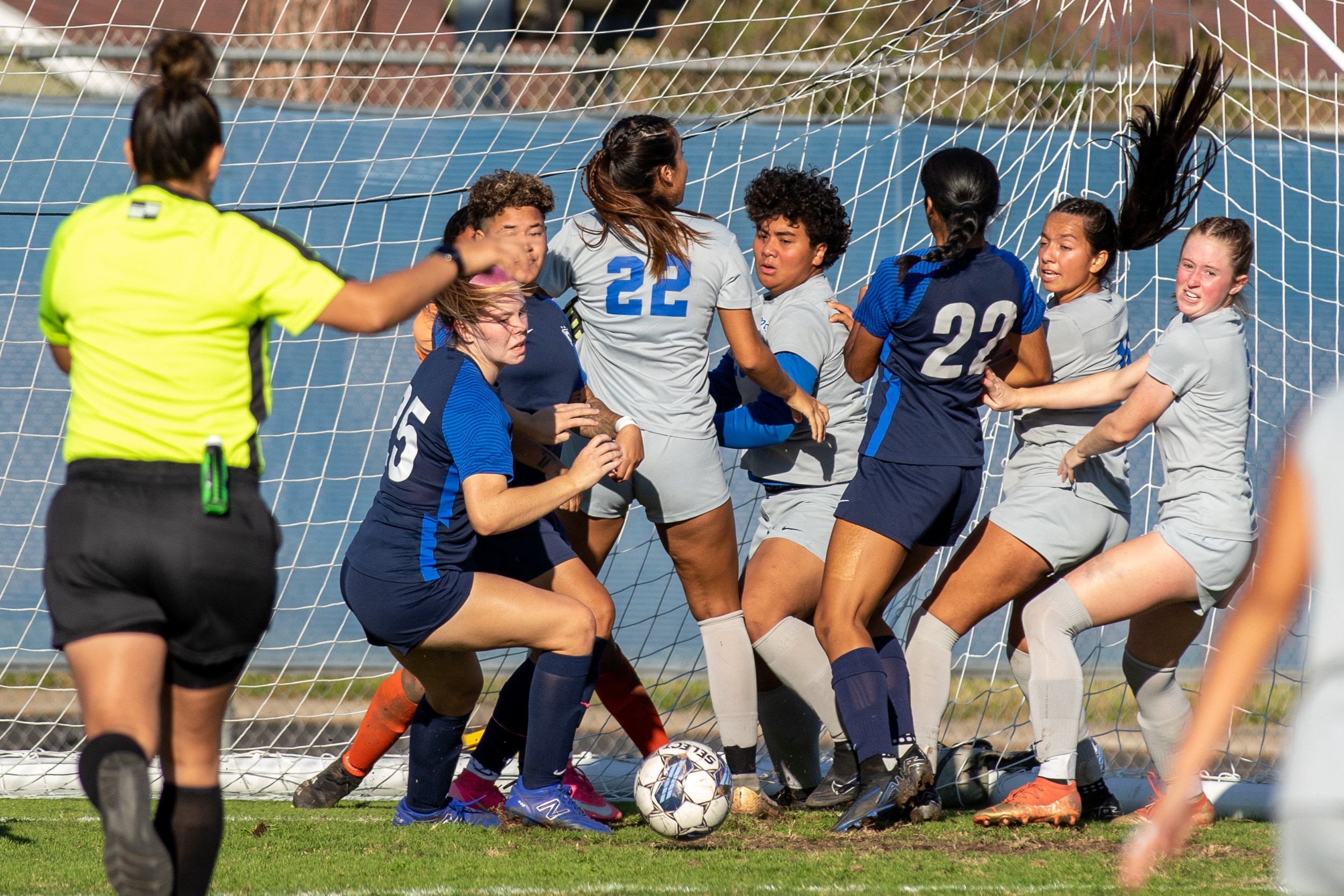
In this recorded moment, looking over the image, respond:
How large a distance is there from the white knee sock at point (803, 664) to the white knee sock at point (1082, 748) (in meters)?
0.65

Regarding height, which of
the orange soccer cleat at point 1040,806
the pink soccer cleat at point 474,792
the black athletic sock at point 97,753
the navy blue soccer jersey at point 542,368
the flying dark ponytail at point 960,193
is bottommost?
the pink soccer cleat at point 474,792

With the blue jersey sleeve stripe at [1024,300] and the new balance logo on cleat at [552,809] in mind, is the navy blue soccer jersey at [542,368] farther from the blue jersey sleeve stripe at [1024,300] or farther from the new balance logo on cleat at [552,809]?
the blue jersey sleeve stripe at [1024,300]

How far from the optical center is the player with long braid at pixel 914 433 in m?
4.21

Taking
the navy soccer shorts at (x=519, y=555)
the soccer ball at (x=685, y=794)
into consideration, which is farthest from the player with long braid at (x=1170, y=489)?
the navy soccer shorts at (x=519, y=555)

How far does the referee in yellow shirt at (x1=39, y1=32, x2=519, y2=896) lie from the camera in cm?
237

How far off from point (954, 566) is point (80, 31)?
25.9 feet

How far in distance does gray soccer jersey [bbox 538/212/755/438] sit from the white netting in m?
1.81

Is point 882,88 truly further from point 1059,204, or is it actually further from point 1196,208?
point 1059,204

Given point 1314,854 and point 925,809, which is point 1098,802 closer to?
point 925,809

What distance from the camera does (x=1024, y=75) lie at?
5.94 metres

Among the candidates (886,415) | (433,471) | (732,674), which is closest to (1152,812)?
(732,674)

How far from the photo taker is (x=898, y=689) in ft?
14.8

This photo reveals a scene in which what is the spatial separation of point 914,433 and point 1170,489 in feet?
2.76

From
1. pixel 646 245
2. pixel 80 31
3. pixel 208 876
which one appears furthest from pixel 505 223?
pixel 80 31
